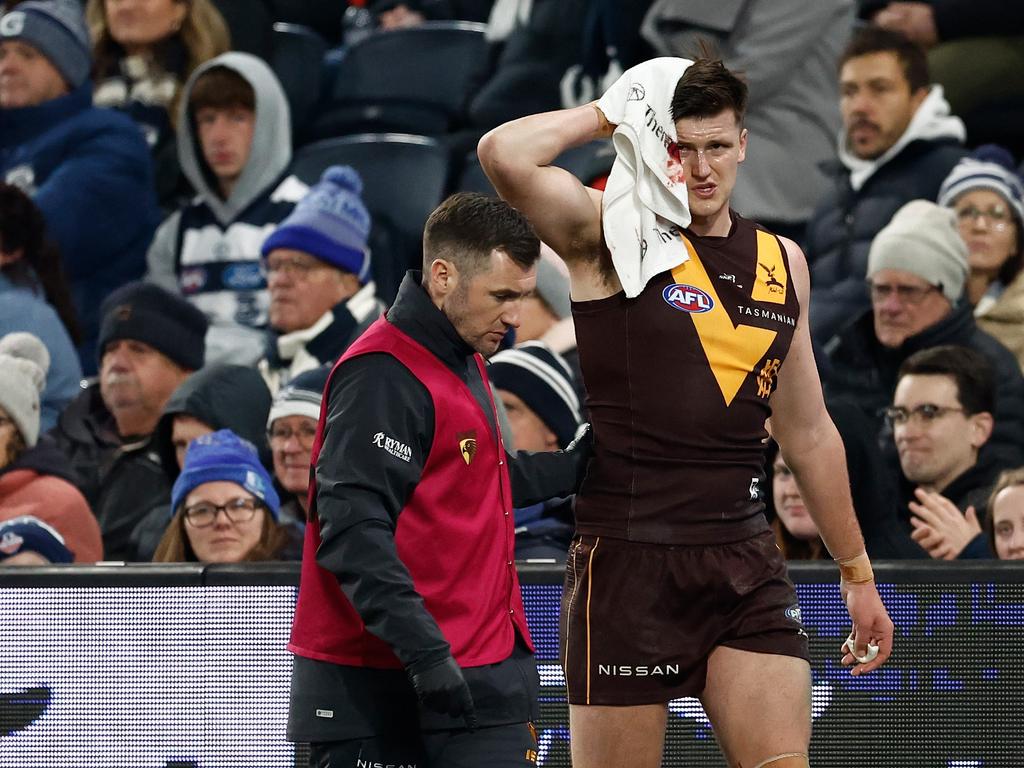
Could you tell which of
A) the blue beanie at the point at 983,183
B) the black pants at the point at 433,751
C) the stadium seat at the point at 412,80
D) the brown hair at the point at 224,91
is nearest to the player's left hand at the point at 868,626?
the black pants at the point at 433,751

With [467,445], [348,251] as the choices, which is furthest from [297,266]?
[467,445]

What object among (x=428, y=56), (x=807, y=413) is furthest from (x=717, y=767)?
(x=428, y=56)

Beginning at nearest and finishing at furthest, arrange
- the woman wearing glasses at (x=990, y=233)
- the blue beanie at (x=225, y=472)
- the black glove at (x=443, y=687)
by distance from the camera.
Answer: the black glove at (x=443, y=687), the blue beanie at (x=225, y=472), the woman wearing glasses at (x=990, y=233)

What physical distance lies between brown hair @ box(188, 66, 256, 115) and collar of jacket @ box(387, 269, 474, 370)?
194 inches

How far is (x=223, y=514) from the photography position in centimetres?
604

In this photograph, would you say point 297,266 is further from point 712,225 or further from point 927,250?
point 712,225

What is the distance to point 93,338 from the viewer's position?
8875 mm

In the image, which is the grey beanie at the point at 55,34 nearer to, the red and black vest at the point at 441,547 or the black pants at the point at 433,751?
the red and black vest at the point at 441,547

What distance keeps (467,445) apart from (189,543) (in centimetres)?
232

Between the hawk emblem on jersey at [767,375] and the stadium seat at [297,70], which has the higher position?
the stadium seat at [297,70]

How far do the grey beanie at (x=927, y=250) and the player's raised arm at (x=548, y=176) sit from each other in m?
3.15

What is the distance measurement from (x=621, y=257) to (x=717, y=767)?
1.69 m

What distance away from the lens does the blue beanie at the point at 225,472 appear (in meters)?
6.08

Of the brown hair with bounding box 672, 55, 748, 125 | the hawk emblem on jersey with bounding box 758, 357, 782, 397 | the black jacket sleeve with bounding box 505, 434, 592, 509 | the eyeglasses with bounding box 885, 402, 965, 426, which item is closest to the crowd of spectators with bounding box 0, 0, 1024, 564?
the eyeglasses with bounding box 885, 402, 965, 426
